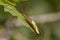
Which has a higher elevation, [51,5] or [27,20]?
[27,20]

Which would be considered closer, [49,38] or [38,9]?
[49,38]

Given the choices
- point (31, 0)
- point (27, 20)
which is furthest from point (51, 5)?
point (27, 20)

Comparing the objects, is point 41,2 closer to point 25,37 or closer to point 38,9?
point 38,9

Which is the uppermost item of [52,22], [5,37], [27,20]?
[27,20]

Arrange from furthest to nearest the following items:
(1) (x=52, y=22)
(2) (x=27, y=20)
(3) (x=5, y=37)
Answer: (1) (x=52, y=22) → (3) (x=5, y=37) → (2) (x=27, y=20)

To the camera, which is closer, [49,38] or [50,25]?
[49,38]

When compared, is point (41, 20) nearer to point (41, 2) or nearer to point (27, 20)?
point (41, 2)

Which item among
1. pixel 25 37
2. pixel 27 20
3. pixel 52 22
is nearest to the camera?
pixel 27 20

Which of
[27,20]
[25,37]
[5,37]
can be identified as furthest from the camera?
[25,37]

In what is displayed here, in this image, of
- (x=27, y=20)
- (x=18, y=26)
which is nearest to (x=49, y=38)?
(x=18, y=26)
